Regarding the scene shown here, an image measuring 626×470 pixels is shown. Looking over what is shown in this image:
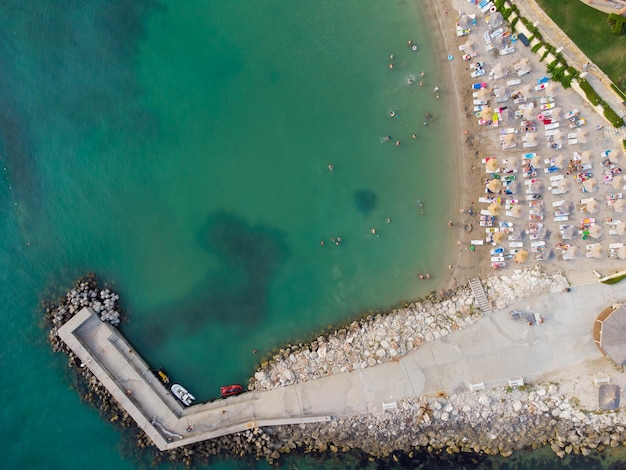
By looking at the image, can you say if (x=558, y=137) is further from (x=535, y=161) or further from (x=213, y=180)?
(x=213, y=180)

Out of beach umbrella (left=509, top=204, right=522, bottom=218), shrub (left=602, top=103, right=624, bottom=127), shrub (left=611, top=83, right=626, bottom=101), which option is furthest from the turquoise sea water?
shrub (left=611, top=83, right=626, bottom=101)

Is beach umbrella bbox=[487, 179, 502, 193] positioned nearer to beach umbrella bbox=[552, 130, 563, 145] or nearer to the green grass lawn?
beach umbrella bbox=[552, 130, 563, 145]

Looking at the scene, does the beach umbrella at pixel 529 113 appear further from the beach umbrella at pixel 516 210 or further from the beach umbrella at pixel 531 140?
the beach umbrella at pixel 516 210

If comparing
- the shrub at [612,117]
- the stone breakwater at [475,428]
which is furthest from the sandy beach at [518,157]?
the stone breakwater at [475,428]

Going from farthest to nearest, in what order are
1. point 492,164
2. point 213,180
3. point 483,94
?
point 213,180 < point 483,94 < point 492,164

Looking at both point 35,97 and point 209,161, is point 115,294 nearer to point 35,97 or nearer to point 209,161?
point 209,161

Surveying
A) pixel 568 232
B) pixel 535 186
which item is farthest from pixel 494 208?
pixel 568 232
